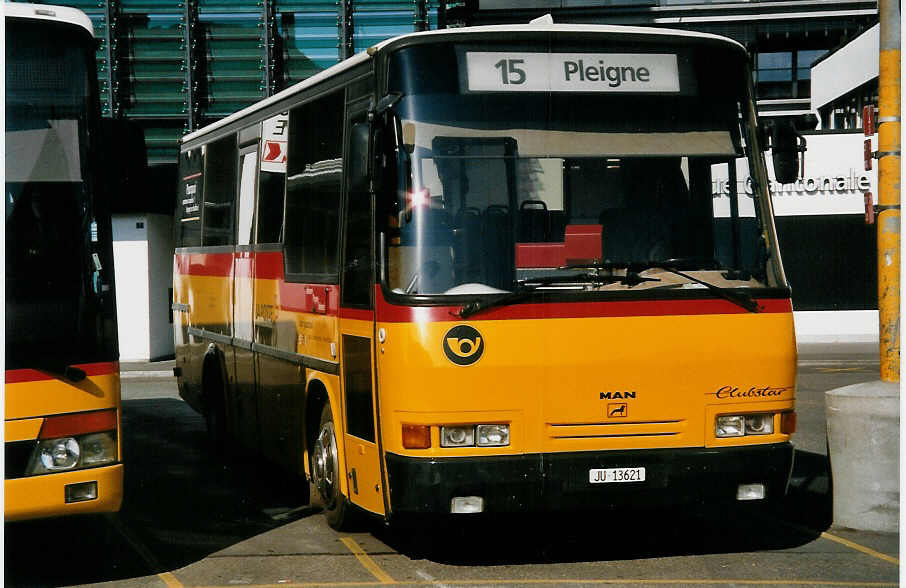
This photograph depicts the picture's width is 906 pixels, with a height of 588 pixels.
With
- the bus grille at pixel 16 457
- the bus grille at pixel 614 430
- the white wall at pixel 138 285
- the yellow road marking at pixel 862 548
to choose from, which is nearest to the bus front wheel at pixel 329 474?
the bus grille at pixel 614 430

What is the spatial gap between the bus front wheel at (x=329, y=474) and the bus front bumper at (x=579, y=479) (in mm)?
1371

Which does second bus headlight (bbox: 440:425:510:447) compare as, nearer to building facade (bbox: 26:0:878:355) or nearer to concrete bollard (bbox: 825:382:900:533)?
concrete bollard (bbox: 825:382:900:533)

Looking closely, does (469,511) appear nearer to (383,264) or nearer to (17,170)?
(383,264)

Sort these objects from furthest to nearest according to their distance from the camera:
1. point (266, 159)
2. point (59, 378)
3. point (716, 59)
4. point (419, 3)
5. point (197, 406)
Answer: point (419, 3) < point (197, 406) < point (266, 159) < point (716, 59) < point (59, 378)

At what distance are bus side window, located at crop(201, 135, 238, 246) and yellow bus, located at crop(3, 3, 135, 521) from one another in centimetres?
440

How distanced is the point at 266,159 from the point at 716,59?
4142 mm

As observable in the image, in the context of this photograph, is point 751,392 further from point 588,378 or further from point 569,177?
point 569,177

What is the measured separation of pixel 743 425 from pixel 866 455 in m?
1.50

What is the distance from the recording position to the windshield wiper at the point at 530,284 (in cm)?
771

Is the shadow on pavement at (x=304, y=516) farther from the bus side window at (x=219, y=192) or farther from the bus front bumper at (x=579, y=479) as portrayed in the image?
the bus side window at (x=219, y=192)

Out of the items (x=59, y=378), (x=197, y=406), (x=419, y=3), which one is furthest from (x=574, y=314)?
(x=419, y=3)

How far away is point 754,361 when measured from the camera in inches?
320

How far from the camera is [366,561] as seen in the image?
27.7 ft

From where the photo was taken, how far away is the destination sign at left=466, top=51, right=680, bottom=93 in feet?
Result: 26.4
